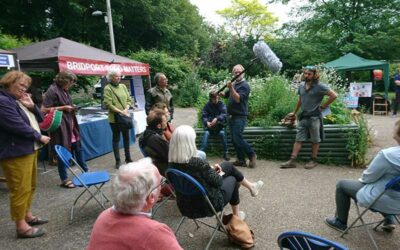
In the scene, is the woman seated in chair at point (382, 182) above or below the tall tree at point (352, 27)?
below

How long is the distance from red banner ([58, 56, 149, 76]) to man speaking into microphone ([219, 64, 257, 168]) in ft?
10.3

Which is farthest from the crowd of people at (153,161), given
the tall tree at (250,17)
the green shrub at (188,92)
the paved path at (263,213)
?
the tall tree at (250,17)

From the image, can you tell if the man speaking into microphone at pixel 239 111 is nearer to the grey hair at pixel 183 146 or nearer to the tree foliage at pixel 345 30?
the grey hair at pixel 183 146

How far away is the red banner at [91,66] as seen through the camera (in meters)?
6.07

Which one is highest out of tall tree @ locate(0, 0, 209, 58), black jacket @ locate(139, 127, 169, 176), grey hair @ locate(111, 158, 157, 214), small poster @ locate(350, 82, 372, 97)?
tall tree @ locate(0, 0, 209, 58)

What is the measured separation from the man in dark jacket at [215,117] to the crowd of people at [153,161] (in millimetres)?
20

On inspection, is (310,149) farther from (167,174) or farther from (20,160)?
(20,160)

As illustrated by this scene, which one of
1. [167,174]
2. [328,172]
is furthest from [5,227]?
[328,172]

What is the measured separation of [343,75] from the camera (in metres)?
15.4

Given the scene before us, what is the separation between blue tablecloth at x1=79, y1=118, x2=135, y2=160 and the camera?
256 inches

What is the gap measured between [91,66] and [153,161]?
4026mm

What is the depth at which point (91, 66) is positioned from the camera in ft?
22.8

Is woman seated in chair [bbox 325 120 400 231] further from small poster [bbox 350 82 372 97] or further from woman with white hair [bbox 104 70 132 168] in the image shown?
small poster [bbox 350 82 372 97]

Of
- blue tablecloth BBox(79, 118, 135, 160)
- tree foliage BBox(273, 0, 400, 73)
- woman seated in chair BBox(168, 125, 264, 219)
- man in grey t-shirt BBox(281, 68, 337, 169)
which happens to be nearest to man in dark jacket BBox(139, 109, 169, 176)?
woman seated in chair BBox(168, 125, 264, 219)
